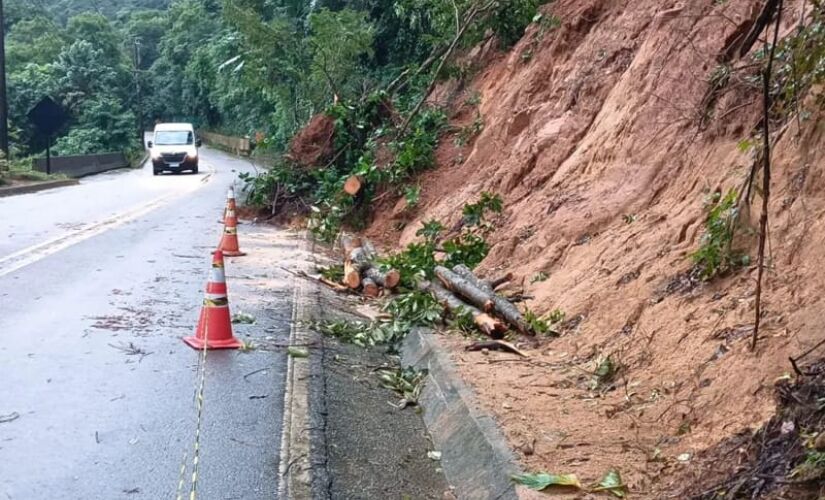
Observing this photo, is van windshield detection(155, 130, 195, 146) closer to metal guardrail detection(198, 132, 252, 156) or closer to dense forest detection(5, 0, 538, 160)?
dense forest detection(5, 0, 538, 160)

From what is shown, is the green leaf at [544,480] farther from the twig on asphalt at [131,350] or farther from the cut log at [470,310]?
the twig on asphalt at [131,350]

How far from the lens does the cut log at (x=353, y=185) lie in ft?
48.6

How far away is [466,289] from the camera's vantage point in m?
8.29

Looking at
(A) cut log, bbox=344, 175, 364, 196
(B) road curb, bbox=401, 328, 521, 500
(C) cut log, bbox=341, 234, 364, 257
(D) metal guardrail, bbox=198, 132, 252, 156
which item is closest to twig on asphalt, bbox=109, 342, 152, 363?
(B) road curb, bbox=401, 328, 521, 500

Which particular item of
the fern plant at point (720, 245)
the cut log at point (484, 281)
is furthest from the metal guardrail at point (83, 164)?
the fern plant at point (720, 245)

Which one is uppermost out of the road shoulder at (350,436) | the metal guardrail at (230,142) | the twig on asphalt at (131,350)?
the road shoulder at (350,436)

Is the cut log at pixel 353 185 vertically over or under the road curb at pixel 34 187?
over

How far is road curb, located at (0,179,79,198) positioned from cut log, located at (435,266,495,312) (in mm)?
16902

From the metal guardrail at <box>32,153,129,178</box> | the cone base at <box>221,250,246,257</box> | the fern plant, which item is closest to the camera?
the fern plant

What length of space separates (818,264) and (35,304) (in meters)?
6.60

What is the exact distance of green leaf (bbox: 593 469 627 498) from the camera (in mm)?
4125

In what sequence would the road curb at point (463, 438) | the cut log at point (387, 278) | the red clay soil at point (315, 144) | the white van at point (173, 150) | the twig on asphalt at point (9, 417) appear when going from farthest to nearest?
the white van at point (173, 150) → the red clay soil at point (315, 144) → the cut log at point (387, 278) → the twig on asphalt at point (9, 417) → the road curb at point (463, 438)

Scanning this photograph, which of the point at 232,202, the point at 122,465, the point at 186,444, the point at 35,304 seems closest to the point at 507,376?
the point at 186,444

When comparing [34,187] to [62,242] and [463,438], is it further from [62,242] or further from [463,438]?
[463,438]
